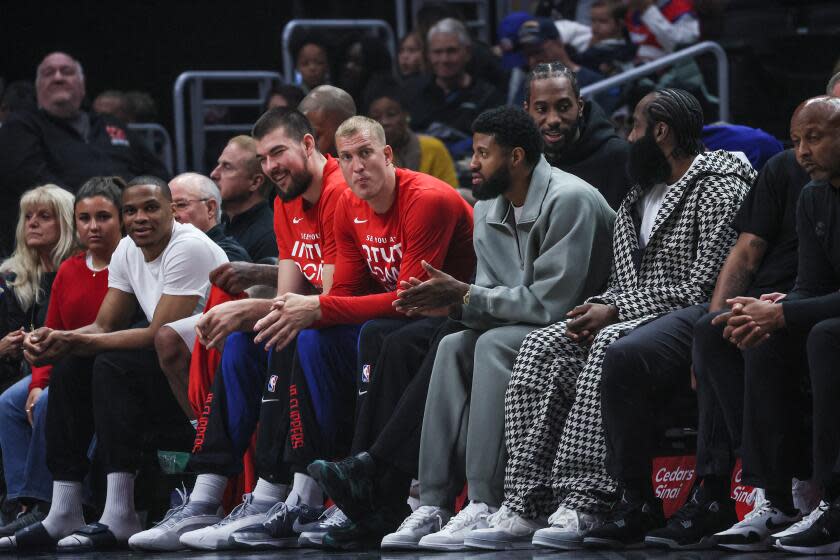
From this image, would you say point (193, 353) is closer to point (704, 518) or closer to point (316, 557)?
point (316, 557)

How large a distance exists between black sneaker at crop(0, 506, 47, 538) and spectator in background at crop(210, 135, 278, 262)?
145 centimetres

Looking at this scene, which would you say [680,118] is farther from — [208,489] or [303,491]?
[208,489]

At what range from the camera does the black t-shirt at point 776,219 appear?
4875mm

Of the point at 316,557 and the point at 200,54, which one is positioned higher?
the point at 200,54

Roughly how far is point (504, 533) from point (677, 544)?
55 cm

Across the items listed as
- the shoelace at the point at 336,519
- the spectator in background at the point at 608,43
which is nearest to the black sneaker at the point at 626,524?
the shoelace at the point at 336,519

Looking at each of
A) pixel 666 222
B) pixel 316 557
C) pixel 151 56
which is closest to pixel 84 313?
pixel 316 557

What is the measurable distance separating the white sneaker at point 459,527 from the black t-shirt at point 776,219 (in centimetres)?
112

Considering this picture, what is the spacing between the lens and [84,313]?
6.54m

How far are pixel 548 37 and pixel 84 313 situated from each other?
383 cm

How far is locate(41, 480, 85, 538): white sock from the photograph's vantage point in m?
5.91

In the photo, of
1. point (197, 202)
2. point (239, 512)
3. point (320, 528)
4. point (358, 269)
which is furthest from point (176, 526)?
point (197, 202)

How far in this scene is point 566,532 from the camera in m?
4.61

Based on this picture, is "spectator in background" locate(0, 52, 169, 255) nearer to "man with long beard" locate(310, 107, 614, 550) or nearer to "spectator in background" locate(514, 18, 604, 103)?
"spectator in background" locate(514, 18, 604, 103)
